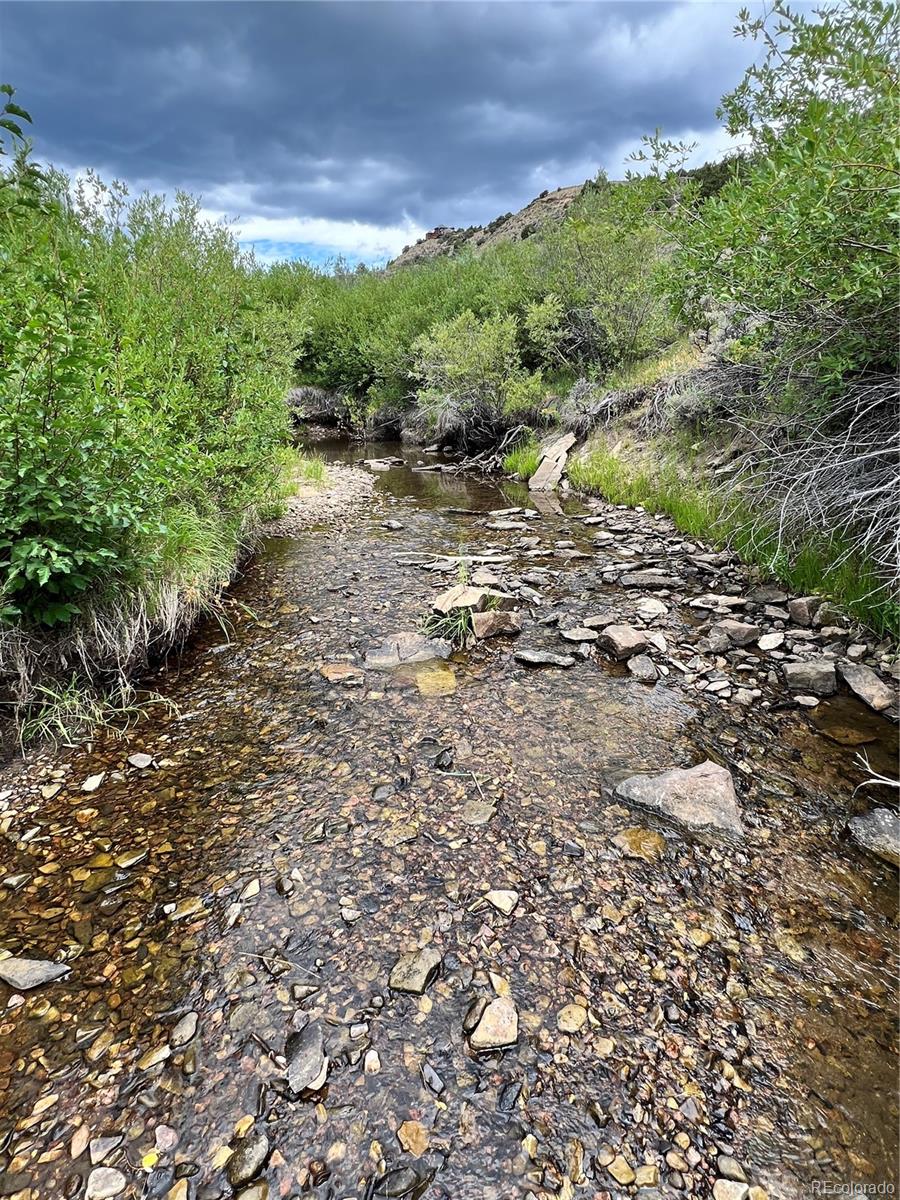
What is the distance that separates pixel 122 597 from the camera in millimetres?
4906

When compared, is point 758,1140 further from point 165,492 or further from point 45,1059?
point 165,492

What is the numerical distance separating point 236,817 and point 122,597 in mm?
2366

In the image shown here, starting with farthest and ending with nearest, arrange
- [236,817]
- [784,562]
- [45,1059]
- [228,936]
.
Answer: [784,562]
[236,817]
[228,936]
[45,1059]

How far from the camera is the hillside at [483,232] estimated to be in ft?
159

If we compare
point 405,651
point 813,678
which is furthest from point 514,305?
point 813,678

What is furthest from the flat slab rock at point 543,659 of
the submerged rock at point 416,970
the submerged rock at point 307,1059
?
the submerged rock at point 307,1059

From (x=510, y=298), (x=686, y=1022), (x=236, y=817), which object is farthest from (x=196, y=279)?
(x=510, y=298)

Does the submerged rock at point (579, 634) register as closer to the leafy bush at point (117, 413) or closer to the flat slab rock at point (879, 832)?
the flat slab rock at point (879, 832)

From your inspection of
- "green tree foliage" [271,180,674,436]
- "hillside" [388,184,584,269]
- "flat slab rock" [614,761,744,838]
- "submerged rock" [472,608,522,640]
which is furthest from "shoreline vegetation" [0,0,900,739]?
"hillside" [388,184,584,269]

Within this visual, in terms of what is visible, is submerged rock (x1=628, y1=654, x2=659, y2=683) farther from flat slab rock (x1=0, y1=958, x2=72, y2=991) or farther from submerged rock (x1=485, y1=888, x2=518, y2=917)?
flat slab rock (x1=0, y1=958, x2=72, y2=991)

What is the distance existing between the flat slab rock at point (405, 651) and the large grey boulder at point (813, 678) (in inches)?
125

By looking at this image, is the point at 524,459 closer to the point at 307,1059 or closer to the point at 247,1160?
the point at 307,1059

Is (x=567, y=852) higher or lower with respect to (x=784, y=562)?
lower

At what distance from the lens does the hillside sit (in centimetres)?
4859
